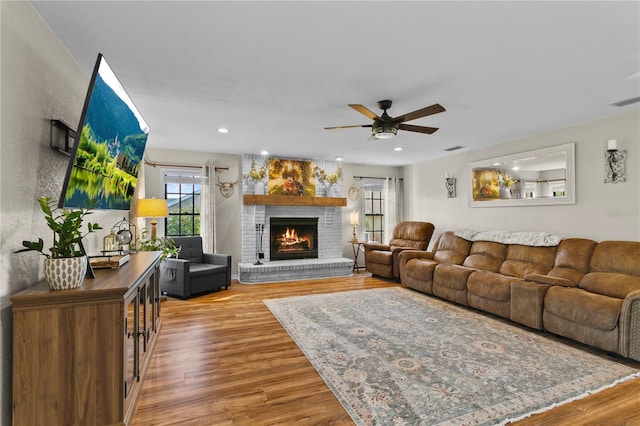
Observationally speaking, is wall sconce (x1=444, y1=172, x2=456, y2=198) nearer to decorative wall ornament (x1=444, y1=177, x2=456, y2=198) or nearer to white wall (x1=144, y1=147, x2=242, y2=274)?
decorative wall ornament (x1=444, y1=177, x2=456, y2=198)

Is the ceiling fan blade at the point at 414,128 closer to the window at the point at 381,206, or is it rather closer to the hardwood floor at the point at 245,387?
the hardwood floor at the point at 245,387

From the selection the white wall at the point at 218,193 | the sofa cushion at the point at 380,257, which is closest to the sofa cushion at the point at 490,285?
the sofa cushion at the point at 380,257

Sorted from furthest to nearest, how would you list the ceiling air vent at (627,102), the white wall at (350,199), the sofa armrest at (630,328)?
1. the white wall at (350,199)
2. the ceiling air vent at (627,102)
3. the sofa armrest at (630,328)

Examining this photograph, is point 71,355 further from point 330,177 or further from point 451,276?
point 330,177

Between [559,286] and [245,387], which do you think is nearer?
[245,387]

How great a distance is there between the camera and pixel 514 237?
4.56 metres

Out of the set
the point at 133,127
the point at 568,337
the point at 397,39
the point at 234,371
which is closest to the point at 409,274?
the point at 568,337

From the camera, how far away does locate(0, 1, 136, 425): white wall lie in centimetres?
157

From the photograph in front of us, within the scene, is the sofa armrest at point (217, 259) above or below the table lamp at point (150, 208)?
below

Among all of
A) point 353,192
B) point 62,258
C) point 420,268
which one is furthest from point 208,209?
point 62,258

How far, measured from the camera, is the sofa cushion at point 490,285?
12.1ft

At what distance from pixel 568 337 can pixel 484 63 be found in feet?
8.91

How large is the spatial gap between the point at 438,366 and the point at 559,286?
5.84 ft

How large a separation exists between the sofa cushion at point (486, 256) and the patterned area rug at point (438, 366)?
99 cm
